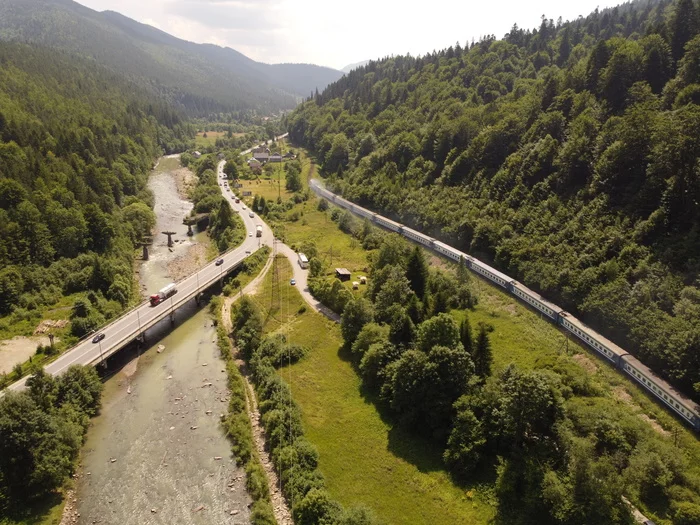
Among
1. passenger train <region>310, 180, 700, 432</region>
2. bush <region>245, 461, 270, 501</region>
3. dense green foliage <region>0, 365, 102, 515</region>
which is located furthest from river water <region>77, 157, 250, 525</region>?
passenger train <region>310, 180, 700, 432</region>

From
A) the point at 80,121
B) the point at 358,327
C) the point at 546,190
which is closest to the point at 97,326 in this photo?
the point at 358,327

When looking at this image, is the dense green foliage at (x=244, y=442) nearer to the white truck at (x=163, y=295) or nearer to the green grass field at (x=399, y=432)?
the green grass field at (x=399, y=432)

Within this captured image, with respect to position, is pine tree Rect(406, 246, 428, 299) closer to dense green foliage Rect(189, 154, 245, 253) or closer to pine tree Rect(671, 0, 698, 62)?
dense green foliage Rect(189, 154, 245, 253)

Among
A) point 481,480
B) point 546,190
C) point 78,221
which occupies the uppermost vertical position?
point 546,190

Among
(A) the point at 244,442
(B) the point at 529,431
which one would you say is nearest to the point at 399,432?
(B) the point at 529,431

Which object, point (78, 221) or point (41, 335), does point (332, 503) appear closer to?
point (41, 335)

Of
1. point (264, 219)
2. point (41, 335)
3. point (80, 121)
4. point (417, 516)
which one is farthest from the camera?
point (80, 121)
